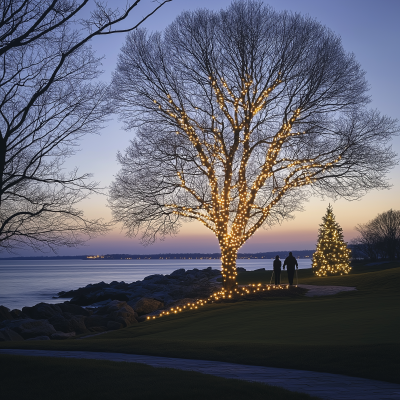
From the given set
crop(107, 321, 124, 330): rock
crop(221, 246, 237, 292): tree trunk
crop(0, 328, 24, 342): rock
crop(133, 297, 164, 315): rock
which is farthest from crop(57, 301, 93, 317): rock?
crop(221, 246, 237, 292): tree trunk

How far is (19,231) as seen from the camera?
357 inches

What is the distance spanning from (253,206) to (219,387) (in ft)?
45.5

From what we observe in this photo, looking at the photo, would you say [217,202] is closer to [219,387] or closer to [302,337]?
[302,337]

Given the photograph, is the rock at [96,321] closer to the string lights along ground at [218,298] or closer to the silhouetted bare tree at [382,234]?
the string lights along ground at [218,298]

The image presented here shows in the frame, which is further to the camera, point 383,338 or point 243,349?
point 383,338

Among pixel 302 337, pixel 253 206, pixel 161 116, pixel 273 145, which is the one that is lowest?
pixel 302 337

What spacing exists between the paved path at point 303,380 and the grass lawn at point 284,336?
1.09 ft

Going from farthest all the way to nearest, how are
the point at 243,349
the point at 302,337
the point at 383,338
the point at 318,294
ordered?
the point at 318,294 < the point at 302,337 < the point at 383,338 < the point at 243,349

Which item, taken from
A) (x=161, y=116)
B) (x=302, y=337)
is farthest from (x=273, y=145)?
(x=302, y=337)

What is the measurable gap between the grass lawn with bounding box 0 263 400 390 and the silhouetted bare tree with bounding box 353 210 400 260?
4776 cm

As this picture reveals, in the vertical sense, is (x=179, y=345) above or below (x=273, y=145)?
below

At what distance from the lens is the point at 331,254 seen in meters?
33.6

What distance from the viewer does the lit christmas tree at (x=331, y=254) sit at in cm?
3366

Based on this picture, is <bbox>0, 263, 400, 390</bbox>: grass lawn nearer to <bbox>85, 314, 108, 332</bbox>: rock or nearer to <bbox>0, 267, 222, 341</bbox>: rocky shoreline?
<bbox>0, 267, 222, 341</bbox>: rocky shoreline
